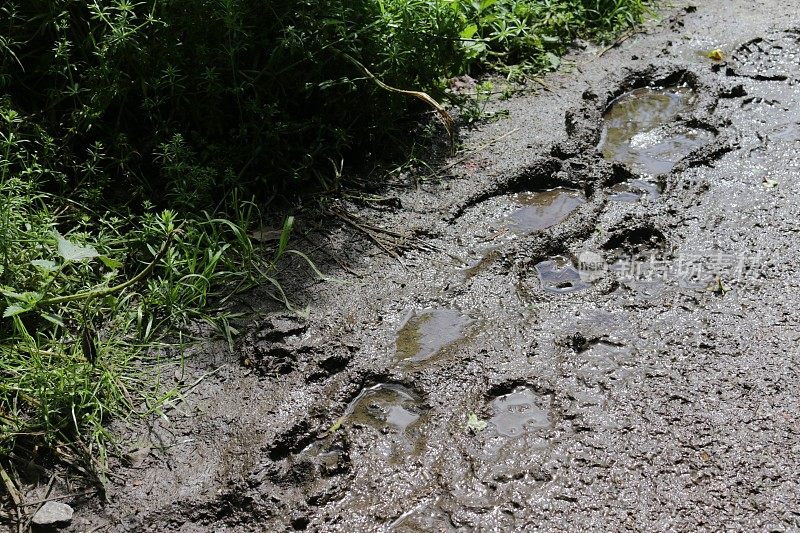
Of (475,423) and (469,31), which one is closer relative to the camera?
(475,423)

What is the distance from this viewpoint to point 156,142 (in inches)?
145

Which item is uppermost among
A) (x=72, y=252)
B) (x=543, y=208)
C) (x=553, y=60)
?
(x=72, y=252)

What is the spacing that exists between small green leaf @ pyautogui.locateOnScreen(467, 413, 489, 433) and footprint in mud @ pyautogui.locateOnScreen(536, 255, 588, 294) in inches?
31.4

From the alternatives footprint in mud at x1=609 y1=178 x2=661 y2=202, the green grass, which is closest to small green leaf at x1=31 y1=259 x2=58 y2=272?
the green grass

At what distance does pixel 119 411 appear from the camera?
282 cm

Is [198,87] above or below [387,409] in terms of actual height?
above

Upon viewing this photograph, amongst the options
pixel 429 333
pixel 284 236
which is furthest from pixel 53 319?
pixel 429 333

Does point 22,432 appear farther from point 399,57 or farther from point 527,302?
point 399,57

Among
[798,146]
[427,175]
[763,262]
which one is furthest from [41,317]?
[798,146]

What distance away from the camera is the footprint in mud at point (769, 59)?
4742mm

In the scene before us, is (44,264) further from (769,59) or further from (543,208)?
(769,59)

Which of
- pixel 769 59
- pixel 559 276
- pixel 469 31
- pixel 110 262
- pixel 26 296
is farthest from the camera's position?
pixel 769 59

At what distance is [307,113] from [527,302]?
1.61 m

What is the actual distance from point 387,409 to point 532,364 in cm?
58
